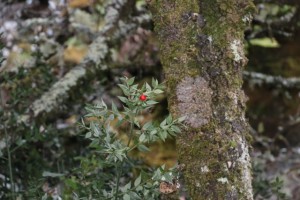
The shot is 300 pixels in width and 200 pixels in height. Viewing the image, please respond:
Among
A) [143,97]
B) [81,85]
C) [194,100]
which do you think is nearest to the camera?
[143,97]

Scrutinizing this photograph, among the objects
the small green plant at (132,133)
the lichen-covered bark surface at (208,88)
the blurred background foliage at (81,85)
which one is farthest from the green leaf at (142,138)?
the blurred background foliage at (81,85)

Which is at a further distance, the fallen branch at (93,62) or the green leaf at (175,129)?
the fallen branch at (93,62)

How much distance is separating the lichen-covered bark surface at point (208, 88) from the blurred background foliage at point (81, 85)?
336 mm

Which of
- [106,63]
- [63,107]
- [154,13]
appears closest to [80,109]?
[63,107]

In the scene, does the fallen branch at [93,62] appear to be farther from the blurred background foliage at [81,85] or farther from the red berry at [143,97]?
the red berry at [143,97]

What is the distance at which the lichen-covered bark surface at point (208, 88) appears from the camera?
1309 millimetres

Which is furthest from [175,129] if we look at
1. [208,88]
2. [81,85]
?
[81,85]

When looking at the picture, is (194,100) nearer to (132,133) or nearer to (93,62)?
(132,133)

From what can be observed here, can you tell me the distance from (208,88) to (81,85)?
1295 mm

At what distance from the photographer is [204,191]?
1.30 m

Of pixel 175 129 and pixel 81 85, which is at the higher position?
pixel 175 129

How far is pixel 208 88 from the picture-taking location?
1.36 metres

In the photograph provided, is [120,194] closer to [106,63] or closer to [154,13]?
[154,13]

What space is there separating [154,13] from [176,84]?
22 centimetres
